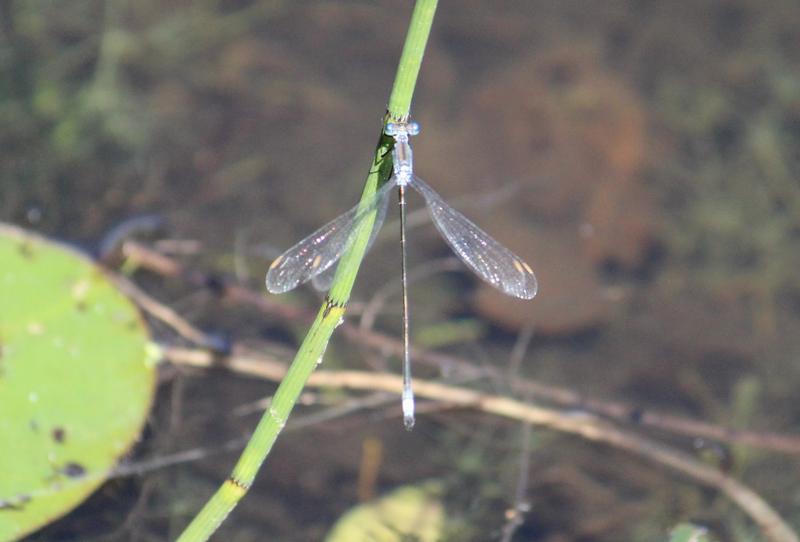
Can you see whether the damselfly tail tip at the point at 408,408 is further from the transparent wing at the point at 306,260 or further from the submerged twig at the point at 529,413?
the submerged twig at the point at 529,413

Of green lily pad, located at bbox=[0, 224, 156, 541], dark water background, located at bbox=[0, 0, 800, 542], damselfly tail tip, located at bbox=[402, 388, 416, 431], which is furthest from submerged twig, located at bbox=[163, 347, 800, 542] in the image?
damselfly tail tip, located at bbox=[402, 388, 416, 431]

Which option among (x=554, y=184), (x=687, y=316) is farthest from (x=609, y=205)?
(x=687, y=316)

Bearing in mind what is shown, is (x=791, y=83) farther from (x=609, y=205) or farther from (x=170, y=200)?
(x=170, y=200)

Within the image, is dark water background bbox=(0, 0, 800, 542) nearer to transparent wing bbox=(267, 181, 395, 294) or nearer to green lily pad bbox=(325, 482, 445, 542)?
green lily pad bbox=(325, 482, 445, 542)

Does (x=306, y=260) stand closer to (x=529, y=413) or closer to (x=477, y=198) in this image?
(x=529, y=413)

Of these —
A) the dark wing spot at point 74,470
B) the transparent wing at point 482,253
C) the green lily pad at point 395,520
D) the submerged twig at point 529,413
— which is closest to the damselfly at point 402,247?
the transparent wing at point 482,253
